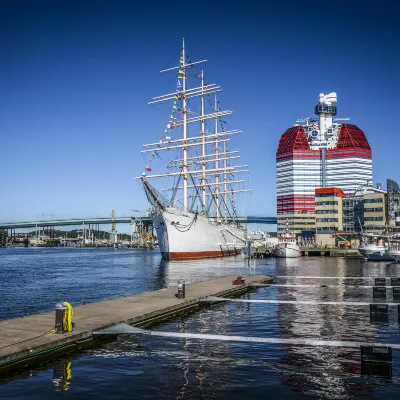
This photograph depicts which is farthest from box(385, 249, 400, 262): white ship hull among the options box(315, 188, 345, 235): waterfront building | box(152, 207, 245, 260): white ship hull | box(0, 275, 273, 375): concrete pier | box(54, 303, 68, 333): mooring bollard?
box(315, 188, 345, 235): waterfront building

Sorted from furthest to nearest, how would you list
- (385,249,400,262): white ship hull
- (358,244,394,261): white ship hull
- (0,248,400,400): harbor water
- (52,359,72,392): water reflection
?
(358,244,394,261): white ship hull
(385,249,400,262): white ship hull
(52,359,72,392): water reflection
(0,248,400,400): harbor water

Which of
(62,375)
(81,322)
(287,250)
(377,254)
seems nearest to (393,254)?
(377,254)

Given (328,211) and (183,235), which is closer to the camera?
(183,235)

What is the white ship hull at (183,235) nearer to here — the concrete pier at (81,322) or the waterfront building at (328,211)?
the concrete pier at (81,322)

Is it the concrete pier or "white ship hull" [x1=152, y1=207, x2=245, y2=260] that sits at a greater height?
"white ship hull" [x1=152, y1=207, x2=245, y2=260]

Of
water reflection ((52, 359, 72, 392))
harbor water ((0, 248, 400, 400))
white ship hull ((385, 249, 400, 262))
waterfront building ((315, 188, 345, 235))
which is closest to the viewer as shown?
harbor water ((0, 248, 400, 400))

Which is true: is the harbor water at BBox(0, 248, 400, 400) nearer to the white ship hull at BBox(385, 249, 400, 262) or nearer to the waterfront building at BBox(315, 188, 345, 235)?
the white ship hull at BBox(385, 249, 400, 262)

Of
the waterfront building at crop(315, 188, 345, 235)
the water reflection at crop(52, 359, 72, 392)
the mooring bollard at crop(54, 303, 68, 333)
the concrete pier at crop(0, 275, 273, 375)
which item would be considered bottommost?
the water reflection at crop(52, 359, 72, 392)

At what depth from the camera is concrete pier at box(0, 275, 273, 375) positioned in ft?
43.6

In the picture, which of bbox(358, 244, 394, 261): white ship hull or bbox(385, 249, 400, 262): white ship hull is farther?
bbox(358, 244, 394, 261): white ship hull

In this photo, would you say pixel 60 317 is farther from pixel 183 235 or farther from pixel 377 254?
pixel 377 254

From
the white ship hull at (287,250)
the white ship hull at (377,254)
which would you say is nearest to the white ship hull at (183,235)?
the white ship hull at (287,250)

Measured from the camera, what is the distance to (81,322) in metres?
17.6

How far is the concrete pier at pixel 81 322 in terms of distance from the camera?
13289 millimetres
